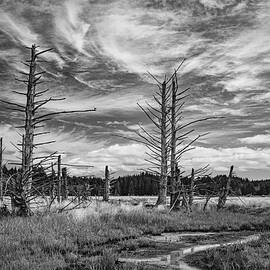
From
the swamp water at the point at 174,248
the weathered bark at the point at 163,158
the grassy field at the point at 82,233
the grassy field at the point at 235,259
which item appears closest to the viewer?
the grassy field at the point at 235,259

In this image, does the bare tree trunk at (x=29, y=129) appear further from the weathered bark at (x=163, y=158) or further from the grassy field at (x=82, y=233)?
the weathered bark at (x=163, y=158)

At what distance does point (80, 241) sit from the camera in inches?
429

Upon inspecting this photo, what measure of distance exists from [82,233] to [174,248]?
9.34ft

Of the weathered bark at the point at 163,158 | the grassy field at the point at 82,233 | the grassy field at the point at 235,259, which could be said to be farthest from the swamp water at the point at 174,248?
the weathered bark at the point at 163,158

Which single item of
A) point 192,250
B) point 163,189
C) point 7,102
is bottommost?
point 192,250

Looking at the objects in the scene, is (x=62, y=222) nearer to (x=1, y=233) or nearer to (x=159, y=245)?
(x=1, y=233)

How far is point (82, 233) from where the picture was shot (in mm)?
11898

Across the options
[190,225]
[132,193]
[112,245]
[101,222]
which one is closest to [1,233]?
[112,245]

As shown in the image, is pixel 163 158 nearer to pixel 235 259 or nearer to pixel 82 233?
pixel 82 233

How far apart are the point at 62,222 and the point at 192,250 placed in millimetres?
4967

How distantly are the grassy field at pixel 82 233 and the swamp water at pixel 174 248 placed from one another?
608 mm

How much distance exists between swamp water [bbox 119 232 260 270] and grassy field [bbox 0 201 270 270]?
0.61 metres

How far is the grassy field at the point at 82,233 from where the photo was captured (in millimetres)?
8211

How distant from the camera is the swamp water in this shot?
8.90 metres
